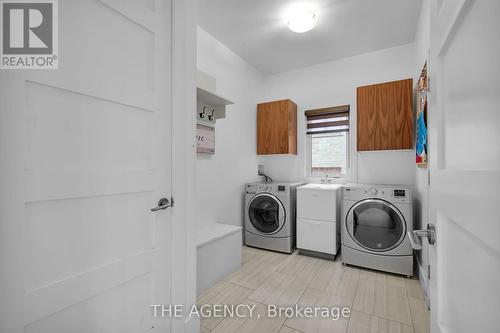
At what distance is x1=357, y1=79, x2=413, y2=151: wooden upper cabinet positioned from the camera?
237 cm

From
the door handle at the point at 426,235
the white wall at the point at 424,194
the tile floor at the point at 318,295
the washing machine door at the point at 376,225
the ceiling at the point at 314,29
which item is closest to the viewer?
the door handle at the point at 426,235

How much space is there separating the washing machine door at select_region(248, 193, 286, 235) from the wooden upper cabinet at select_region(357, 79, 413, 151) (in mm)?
1266

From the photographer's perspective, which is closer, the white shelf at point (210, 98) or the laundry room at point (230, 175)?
the laundry room at point (230, 175)

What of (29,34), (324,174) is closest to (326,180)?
(324,174)

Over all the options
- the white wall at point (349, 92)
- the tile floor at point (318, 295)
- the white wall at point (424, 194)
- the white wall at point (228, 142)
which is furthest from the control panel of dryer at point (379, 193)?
the white wall at point (228, 142)

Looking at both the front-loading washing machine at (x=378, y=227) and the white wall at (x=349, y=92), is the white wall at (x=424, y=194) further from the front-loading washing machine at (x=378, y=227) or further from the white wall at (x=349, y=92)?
the white wall at (x=349, y=92)

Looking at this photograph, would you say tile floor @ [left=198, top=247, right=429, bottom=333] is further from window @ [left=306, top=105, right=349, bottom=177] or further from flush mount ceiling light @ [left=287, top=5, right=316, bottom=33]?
flush mount ceiling light @ [left=287, top=5, right=316, bottom=33]

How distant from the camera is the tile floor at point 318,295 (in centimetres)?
151

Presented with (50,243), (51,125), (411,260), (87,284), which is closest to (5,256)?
(50,243)

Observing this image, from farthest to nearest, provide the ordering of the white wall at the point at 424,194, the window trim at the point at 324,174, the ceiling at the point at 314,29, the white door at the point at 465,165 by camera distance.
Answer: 1. the window trim at the point at 324,174
2. the ceiling at the point at 314,29
3. the white wall at the point at 424,194
4. the white door at the point at 465,165

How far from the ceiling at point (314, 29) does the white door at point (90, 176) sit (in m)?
1.19

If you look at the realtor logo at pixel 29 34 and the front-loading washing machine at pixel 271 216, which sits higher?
the realtor logo at pixel 29 34

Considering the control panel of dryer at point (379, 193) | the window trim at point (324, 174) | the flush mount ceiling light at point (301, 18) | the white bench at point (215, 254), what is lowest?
the white bench at point (215, 254)

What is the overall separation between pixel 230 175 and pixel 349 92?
2.06m
